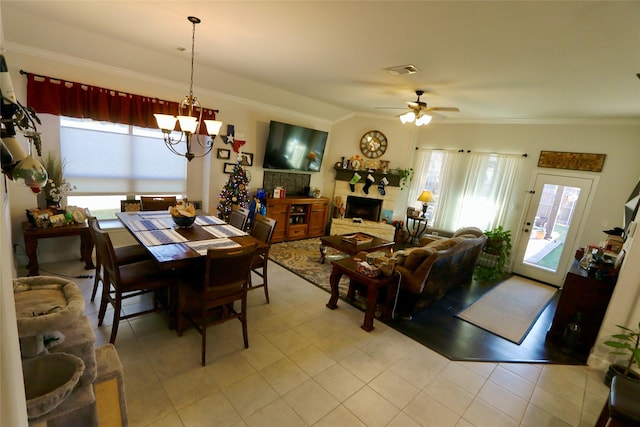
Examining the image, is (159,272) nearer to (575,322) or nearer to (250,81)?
(250,81)

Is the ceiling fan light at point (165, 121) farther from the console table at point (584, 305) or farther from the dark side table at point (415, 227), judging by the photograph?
the dark side table at point (415, 227)

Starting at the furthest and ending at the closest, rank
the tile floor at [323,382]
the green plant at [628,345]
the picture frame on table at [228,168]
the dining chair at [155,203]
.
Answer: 1. the picture frame on table at [228,168]
2. the dining chair at [155,203]
3. the green plant at [628,345]
4. the tile floor at [323,382]

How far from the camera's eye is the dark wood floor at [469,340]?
9.32 feet

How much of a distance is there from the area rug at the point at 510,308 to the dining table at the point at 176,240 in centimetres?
282

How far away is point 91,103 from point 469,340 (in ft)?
17.0

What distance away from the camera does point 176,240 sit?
8.95 ft

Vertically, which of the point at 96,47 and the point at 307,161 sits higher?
the point at 96,47

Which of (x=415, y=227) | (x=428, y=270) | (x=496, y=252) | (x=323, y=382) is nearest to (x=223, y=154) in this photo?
(x=428, y=270)

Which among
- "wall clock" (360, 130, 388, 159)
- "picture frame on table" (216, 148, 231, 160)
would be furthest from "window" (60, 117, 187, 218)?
"wall clock" (360, 130, 388, 159)

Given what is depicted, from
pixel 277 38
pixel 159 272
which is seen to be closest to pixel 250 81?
pixel 277 38

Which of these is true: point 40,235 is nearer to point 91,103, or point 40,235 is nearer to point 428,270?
point 91,103

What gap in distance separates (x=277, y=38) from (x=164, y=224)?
227cm

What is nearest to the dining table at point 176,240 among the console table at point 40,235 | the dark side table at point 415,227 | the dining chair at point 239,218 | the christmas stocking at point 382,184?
the dining chair at point 239,218

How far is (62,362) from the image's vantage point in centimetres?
117
